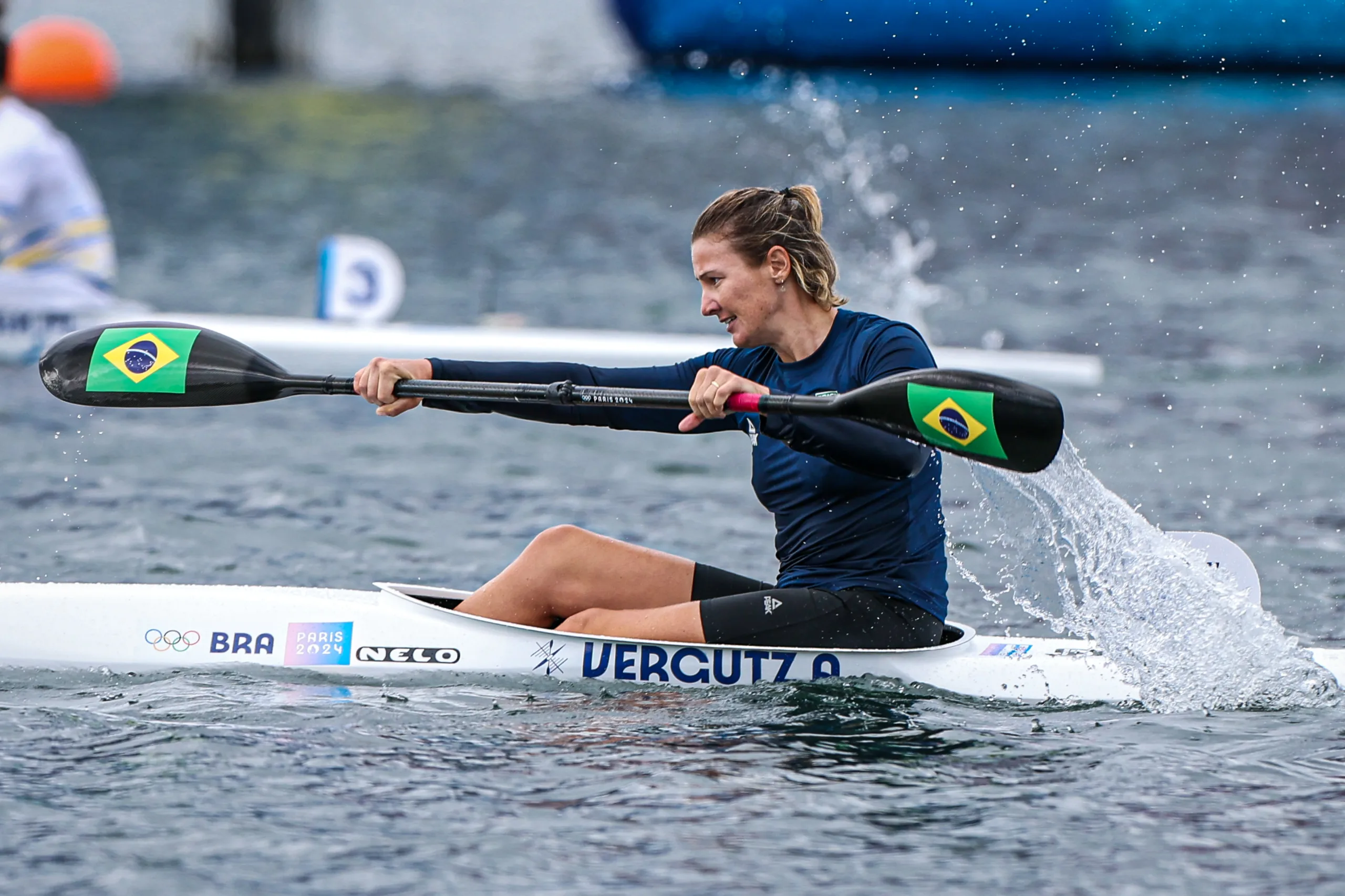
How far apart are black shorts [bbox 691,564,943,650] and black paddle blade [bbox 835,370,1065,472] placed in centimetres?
46

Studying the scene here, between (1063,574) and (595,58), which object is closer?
(1063,574)

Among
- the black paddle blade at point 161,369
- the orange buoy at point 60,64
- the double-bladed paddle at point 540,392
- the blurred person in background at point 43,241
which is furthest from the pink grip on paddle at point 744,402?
the orange buoy at point 60,64

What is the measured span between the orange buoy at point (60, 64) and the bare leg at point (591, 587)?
1631cm

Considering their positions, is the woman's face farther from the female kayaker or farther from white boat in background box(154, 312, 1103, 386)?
white boat in background box(154, 312, 1103, 386)

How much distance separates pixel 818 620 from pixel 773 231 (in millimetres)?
990

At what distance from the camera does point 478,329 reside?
933 cm

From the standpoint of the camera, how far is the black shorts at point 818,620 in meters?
4.25

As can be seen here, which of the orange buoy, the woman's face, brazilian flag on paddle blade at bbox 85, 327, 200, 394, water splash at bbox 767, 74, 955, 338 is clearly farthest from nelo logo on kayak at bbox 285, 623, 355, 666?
the orange buoy

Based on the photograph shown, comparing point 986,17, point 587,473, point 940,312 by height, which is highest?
point 986,17

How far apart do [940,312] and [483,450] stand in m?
5.33

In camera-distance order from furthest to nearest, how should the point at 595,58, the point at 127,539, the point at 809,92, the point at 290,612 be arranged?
the point at 595,58 → the point at 809,92 → the point at 127,539 → the point at 290,612

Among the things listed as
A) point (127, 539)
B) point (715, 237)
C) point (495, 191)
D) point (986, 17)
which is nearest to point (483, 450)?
point (127, 539)

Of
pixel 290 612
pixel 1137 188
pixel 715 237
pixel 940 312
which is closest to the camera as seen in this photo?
pixel 715 237

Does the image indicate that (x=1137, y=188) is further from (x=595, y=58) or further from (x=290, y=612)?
(x=290, y=612)
